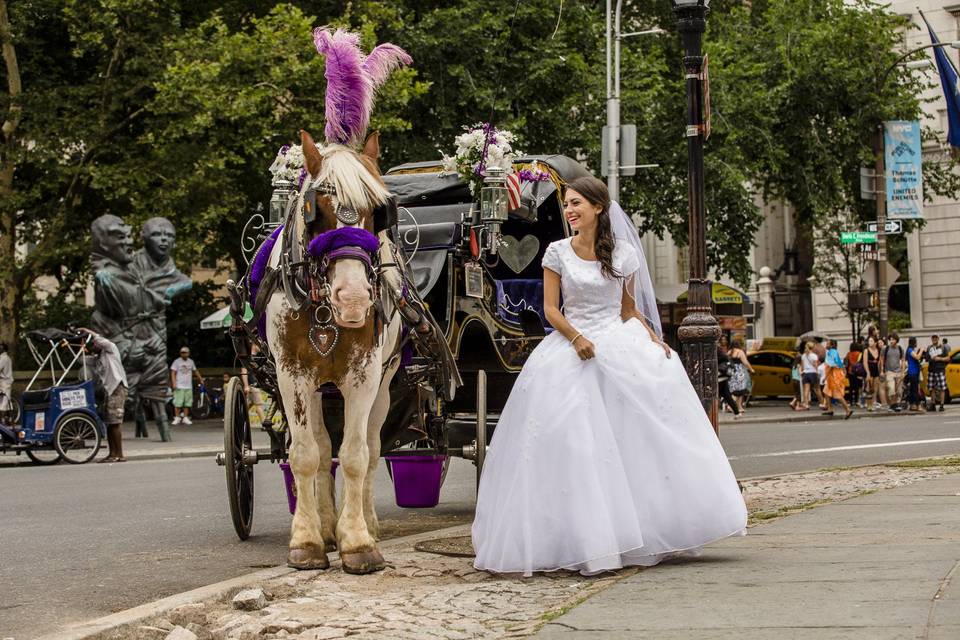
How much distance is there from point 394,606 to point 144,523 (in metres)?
5.13

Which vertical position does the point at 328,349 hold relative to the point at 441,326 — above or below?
below

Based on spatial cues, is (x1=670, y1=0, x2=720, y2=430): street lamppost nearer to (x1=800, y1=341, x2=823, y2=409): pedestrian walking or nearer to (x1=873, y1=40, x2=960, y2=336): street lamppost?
(x1=873, y1=40, x2=960, y2=336): street lamppost

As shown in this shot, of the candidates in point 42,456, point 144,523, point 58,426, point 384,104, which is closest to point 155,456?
point 42,456

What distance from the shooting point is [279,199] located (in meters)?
9.20

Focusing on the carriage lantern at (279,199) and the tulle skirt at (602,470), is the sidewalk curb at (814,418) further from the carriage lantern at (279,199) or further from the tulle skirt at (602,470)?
the tulle skirt at (602,470)

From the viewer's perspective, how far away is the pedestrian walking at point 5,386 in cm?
2419

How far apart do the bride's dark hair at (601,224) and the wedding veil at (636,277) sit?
76mm

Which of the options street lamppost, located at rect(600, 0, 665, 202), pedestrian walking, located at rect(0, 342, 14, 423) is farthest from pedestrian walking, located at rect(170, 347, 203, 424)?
street lamppost, located at rect(600, 0, 665, 202)

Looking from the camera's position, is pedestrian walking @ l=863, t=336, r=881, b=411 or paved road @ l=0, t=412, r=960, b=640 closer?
paved road @ l=0, t=412, r=960, b=640

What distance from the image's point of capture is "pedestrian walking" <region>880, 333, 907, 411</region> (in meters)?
32.8

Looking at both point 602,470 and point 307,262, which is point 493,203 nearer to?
point 307,262

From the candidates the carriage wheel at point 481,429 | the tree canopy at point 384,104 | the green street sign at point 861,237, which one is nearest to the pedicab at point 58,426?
the tree canopy at point 384,104

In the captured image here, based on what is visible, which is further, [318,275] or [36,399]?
[36,399]

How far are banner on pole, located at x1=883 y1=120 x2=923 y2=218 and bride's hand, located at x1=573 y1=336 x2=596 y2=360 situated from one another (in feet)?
89.8
